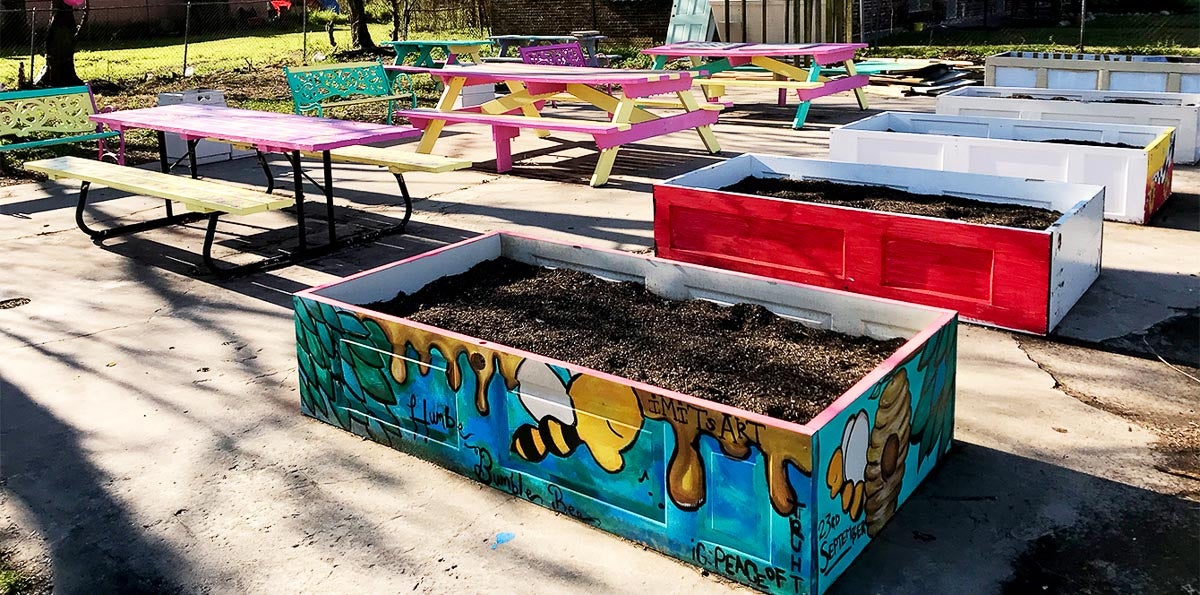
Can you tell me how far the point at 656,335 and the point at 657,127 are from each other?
19.0 feet

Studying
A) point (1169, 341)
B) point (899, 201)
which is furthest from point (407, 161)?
point (1169, 341)

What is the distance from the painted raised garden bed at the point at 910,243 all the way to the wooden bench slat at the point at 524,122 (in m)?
2.41

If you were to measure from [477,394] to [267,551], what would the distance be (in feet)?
2.97

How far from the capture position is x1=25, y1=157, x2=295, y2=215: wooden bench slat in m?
6.65

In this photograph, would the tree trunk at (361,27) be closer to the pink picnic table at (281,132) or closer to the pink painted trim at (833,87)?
the pink painted trim at (833,87)

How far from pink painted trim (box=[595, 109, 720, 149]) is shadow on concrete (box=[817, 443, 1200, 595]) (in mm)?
5902

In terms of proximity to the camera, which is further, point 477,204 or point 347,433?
point 477,204

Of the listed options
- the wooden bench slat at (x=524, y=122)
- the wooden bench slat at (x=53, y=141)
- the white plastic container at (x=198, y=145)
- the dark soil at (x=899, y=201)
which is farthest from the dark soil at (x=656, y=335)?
the white plastic container at (x=198, y=145)

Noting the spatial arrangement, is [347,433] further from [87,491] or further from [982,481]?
[982,481]

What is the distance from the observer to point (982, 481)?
13.2 ft

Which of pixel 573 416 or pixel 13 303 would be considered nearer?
pixel 573 416

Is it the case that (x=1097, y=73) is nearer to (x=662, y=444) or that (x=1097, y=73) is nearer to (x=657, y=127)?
(x=657, y=127)

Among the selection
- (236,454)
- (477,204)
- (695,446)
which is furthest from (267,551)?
(477,204)

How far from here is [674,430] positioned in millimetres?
3430
